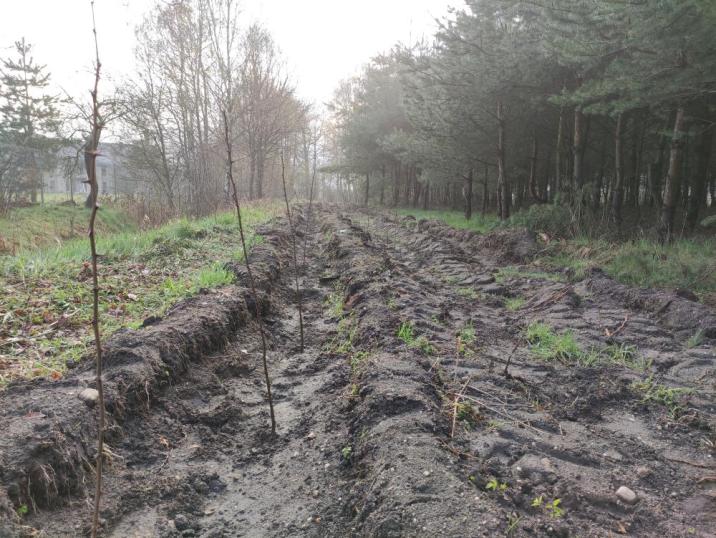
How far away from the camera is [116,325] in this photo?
4.31m

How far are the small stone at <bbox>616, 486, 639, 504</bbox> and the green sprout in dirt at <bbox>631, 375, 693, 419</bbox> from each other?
1198mm

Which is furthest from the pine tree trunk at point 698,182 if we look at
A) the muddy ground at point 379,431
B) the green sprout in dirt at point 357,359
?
the green sprout in dirt at point 357,359

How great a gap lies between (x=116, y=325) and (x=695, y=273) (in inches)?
280

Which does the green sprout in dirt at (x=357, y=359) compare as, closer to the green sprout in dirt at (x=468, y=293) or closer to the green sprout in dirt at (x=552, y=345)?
the green sprout in dirt at (x=552, y=345)

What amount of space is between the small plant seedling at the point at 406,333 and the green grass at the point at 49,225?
8.90 meters

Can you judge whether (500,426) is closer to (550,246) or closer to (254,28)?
(550,246)

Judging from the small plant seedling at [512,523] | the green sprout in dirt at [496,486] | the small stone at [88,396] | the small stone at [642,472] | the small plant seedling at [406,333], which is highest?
the small stone at [88,396]

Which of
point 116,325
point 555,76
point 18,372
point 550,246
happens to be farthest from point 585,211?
point 18,372

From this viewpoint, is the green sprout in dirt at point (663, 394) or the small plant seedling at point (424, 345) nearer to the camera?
the green sprout in dirt at point (663, 394)

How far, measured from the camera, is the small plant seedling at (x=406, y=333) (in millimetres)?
4157

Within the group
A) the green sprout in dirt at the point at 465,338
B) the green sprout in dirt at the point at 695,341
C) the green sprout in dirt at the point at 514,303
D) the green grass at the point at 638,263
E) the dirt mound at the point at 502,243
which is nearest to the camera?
the green sprout in dirt at the point at 465,338

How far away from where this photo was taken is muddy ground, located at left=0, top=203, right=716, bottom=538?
6.97 ft

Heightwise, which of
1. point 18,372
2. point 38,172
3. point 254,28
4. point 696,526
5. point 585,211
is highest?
point 254,28

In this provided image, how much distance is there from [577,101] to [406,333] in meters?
6.43
